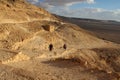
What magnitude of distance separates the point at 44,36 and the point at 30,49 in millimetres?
5780

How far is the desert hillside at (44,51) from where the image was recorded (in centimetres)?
2065

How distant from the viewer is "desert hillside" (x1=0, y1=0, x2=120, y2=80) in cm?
2065

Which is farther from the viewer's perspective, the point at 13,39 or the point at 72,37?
the point at 72,37

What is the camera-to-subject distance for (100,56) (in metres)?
36.1

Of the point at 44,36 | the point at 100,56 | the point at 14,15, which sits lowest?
the point at 100,56

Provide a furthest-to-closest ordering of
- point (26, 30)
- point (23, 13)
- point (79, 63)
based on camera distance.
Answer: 1. point (23, 13)
2. point (26, 30)
3. point (79, 63)

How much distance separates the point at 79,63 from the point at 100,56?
458 inches

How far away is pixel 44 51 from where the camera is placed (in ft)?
102

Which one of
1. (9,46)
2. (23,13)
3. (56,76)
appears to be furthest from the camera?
(23,13)

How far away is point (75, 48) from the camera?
36.8 meters

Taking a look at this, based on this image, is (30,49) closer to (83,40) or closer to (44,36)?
(44,36)

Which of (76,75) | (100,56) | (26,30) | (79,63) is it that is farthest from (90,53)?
(76,75)

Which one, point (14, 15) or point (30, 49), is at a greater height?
point (14, 15)

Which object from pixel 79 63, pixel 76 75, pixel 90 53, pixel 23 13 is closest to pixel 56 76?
pixel 76 75
